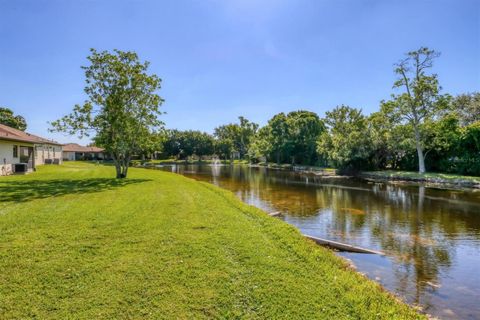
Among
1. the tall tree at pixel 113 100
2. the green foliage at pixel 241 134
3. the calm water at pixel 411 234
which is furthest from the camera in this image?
the green foliage at pixel 241 134

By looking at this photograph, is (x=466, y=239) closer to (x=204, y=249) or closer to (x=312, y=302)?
(x=312, y=302)

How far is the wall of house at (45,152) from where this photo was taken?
110 ft

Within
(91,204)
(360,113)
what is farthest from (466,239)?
(360,113)

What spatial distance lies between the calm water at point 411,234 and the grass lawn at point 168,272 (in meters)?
1.34

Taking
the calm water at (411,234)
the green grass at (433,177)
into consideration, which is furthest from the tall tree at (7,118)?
the green grass at (433,177)

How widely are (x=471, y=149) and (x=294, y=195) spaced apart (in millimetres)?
22060

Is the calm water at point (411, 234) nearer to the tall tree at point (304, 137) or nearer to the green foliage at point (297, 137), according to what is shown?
the tall tree at point (304, 137)

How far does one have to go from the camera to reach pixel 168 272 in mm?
5000

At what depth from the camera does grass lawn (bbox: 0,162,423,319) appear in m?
4.00

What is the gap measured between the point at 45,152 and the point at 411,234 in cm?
4093

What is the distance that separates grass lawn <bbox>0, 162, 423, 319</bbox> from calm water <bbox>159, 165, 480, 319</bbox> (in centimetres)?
134

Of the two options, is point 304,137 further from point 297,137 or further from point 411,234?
point 411,234

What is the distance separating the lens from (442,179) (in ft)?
86.6

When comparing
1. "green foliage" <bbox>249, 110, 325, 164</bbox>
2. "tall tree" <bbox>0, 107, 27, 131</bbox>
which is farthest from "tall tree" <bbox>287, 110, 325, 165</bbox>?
"tall tree" <bbox>0, 107, 27, 131</bbox>
